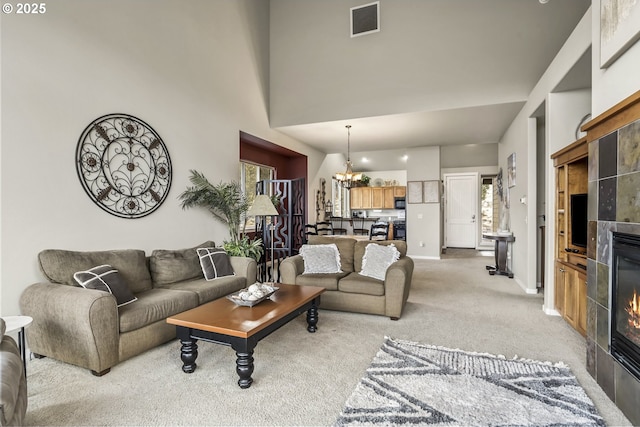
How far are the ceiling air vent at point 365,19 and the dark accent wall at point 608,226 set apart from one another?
3.95 meters

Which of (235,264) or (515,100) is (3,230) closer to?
(235,264)

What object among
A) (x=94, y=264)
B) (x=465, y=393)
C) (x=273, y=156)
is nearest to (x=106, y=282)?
(x=94, y=264)

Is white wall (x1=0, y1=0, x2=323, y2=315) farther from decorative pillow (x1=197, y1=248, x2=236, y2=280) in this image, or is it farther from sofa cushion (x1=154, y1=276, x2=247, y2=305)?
sofa cushion (x1=154, y1=276, x2=247, y2=305)

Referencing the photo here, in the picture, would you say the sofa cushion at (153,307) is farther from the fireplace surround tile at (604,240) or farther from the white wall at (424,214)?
the white wall at (424,214)

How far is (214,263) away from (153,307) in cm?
108

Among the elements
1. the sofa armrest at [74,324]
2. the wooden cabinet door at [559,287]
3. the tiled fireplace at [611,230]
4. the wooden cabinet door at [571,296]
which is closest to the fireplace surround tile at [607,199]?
the tiled fireplace at [611,230]

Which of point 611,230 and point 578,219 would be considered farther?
point 578,219

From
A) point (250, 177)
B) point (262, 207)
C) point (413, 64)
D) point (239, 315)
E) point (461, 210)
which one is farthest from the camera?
point (461, 210)

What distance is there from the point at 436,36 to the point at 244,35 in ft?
9.48

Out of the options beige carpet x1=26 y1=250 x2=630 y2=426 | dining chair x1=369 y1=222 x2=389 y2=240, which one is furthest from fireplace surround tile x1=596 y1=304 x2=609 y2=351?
dining chair x1=369 y1=222 x2=389 y2=240

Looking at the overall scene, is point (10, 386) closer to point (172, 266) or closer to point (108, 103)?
point (172, 266)

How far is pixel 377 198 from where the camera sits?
11.2 metres

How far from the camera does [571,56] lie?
122 inches

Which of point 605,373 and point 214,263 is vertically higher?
point 214,263
